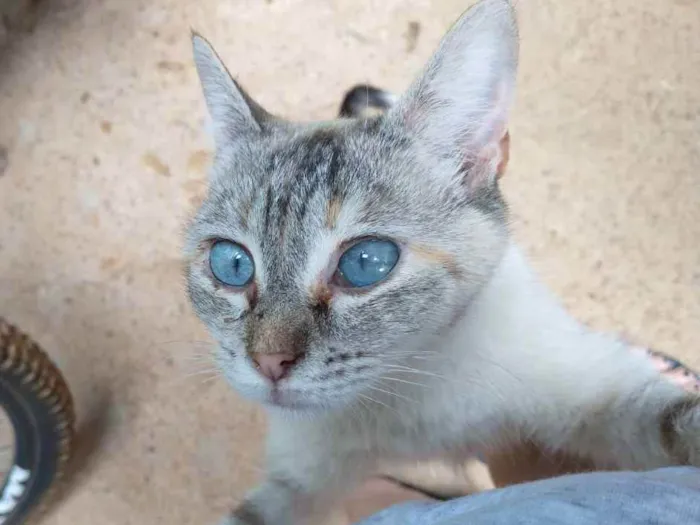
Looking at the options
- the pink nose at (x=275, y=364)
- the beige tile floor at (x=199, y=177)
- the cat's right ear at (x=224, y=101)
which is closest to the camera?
the pink nose at (x=275, y=364)

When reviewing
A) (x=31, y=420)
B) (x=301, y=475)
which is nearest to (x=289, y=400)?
(x=301, y=475)

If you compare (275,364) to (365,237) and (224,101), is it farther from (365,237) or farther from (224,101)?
(224,101)

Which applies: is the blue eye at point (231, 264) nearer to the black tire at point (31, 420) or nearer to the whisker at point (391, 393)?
the whisker at point (391, 393)

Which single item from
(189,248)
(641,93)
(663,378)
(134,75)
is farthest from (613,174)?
(134,75)

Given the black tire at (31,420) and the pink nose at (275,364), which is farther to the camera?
the black tire at (31,420)

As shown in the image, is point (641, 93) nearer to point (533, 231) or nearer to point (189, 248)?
point (533, 231)

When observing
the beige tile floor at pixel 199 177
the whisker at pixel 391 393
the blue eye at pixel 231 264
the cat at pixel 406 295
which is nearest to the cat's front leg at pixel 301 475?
the cat at pixel 406 295

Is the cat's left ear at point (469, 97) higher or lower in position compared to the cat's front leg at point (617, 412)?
higher

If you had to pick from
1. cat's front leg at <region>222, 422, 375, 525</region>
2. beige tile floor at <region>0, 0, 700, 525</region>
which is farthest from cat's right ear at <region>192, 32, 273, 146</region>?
beige tile floor at <region>0, 0, 700, 525</region>
